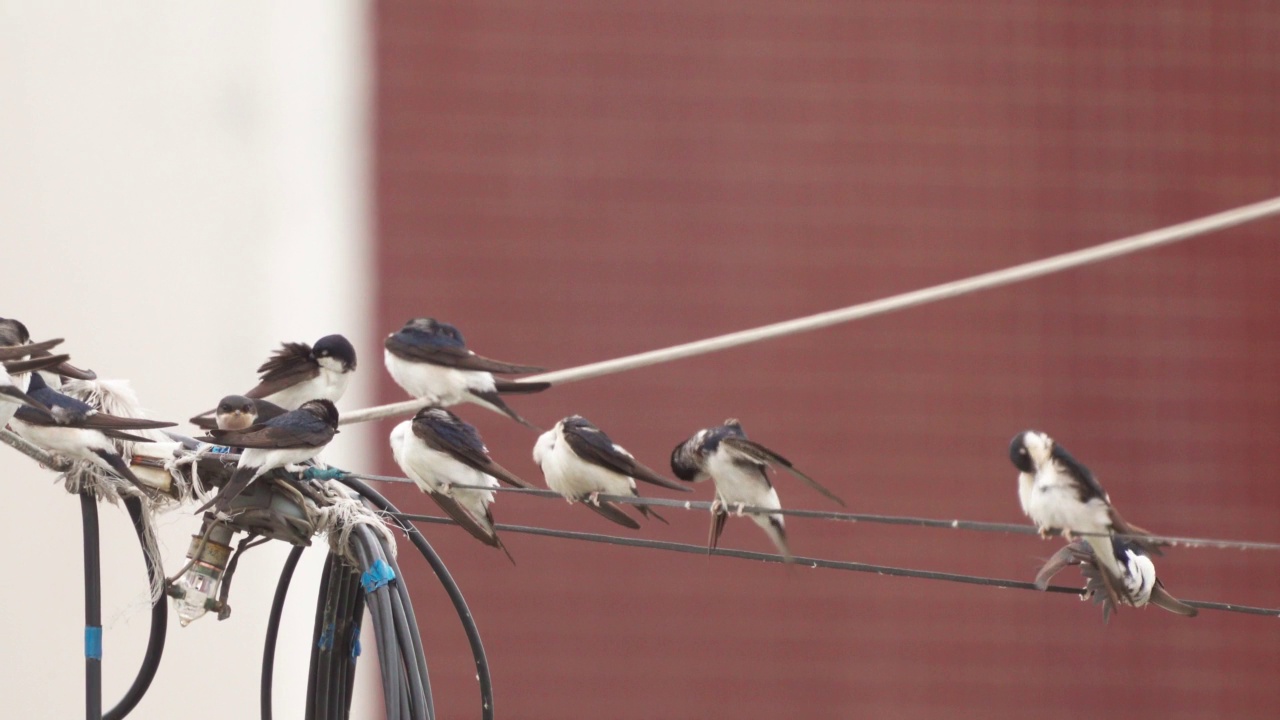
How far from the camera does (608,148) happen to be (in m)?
7.30

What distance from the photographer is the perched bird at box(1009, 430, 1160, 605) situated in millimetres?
2947

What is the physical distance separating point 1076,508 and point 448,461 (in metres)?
1.35

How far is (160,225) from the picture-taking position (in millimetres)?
7410

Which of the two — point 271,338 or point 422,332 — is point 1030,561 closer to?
point 271,338

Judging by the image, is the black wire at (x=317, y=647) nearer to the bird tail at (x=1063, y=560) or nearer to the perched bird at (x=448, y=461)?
the perched bird at (x=448, y=461)

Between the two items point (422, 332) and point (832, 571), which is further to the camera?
point (832, 571)

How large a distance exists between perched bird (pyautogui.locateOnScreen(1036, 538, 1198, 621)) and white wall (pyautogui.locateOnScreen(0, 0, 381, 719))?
4715 mm

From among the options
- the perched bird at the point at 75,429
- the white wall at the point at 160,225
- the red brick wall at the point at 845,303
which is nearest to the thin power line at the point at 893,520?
the perched bird at the point at 75,429

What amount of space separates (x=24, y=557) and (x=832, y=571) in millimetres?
3708

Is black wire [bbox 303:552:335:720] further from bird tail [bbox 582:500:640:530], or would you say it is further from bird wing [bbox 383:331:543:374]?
bird wing [bbox 383:331:543:374]

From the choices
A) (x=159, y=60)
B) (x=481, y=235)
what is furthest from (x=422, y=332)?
(x=159, y=60)

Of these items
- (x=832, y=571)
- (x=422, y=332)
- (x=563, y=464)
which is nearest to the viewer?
(x=563, y=464)

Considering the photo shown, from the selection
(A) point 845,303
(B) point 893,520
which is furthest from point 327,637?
(A) point 845,303

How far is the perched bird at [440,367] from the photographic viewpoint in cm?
395
